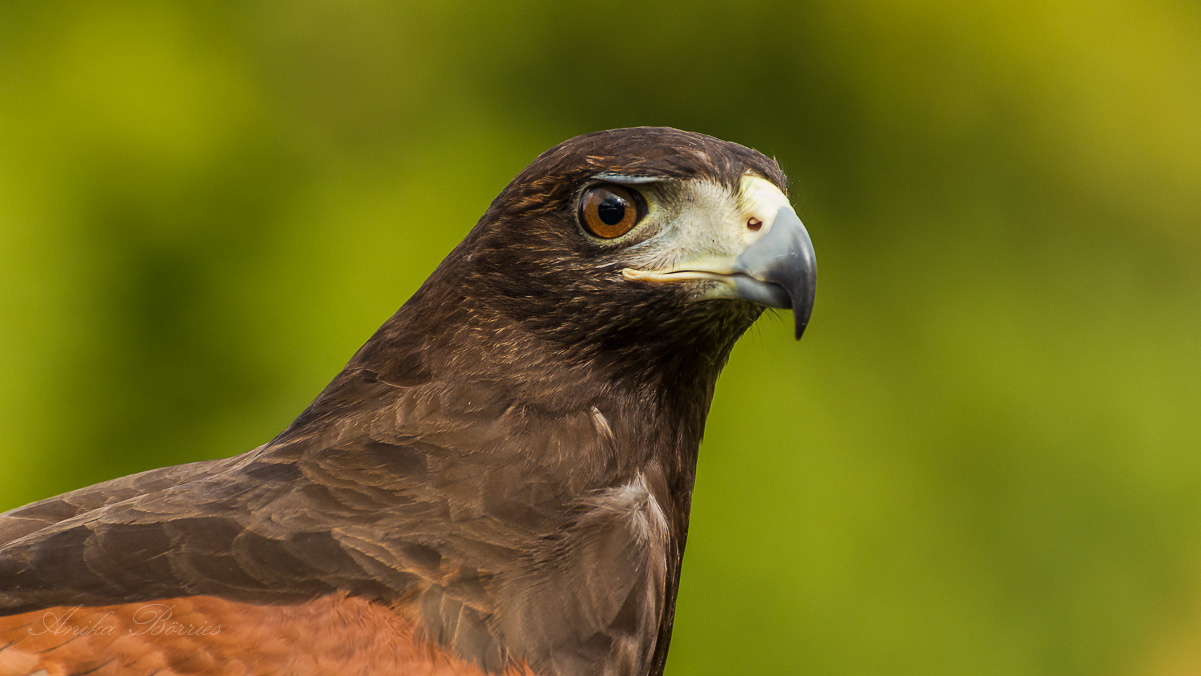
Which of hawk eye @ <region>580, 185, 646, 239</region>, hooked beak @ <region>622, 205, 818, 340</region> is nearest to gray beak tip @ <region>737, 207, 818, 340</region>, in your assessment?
hooked beak @ <region>622, 205, 818, 340</region>

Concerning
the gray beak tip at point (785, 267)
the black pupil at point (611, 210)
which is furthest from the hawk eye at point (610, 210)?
the gray beak tip at point (785, 267)

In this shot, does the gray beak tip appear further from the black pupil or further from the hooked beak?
the black pupil

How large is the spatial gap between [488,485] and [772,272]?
1.71 ft

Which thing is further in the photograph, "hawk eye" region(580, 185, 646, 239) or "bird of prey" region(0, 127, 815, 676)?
"hawk eye" region(580, 185, 646, 239)

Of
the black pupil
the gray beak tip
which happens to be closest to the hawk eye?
the black pupil

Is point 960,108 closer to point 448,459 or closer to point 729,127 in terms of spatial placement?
point 729,127

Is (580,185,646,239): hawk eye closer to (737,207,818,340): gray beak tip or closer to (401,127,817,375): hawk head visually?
(401,127,817,375): hawk head

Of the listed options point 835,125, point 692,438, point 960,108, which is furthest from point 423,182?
point 692,438

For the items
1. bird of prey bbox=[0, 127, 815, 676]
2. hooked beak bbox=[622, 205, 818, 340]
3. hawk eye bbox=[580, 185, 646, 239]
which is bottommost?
bird of prey bbox=[0, 127, 815, 676]

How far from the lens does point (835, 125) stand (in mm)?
4035

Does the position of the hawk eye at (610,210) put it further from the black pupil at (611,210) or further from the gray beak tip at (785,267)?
the gray beak tip at (785,267)

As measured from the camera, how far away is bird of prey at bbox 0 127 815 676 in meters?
1.44

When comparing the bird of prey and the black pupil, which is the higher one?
the black pupil

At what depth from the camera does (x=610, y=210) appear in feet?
5.58
